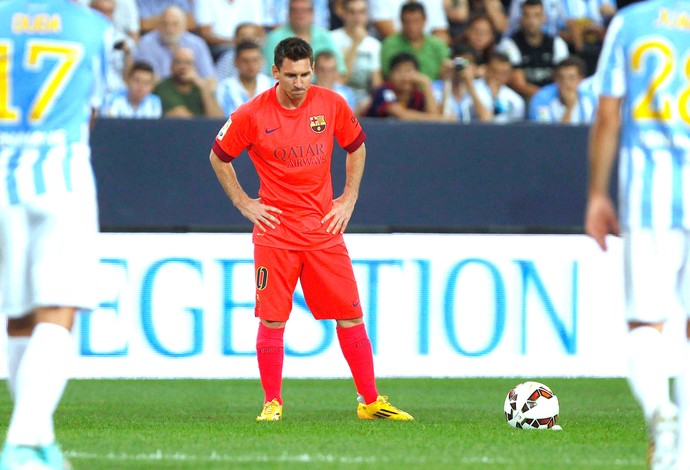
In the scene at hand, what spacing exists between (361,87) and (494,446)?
597 centimetres

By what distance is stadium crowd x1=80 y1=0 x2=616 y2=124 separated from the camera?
10719 mm

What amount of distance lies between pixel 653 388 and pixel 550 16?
29.7ft

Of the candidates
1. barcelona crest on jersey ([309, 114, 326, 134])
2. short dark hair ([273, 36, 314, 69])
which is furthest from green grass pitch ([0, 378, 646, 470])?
short dark hair ([273, 36, 314, 69])

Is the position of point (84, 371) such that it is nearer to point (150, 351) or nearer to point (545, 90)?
point (150, 351)

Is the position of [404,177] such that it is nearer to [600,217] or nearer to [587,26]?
[587,26]

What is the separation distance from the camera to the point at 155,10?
12.1m

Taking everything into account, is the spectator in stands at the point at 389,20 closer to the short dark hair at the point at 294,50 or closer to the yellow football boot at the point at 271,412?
the short dark hair at the point at 294,50

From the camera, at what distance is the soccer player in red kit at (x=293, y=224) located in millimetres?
7195

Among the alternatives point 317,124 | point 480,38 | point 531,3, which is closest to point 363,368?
point 317,124

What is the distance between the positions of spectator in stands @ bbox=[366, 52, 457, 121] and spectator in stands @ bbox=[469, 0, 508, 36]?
208cm

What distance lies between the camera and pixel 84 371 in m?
9.75

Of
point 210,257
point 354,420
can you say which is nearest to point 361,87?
point 210,257

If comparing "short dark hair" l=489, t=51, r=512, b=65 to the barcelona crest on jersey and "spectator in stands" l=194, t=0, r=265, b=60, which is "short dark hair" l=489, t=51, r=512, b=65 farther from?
the barcelona crest on jersey

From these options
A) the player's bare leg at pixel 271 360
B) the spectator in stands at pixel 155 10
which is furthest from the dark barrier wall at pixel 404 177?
the player's bare leg at pixel 271 360
